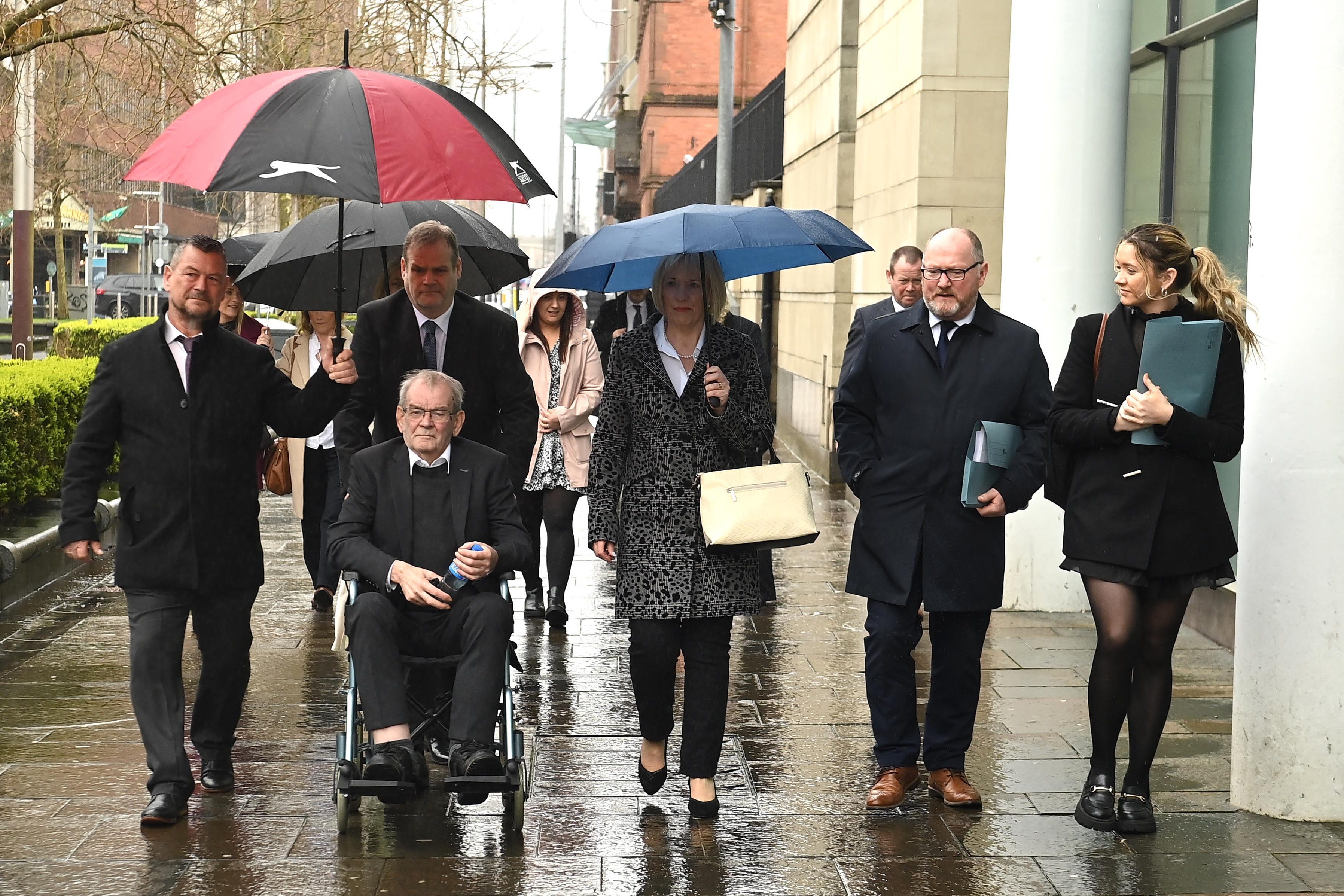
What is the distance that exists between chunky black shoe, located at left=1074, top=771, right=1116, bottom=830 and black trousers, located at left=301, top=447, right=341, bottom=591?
4744 mm

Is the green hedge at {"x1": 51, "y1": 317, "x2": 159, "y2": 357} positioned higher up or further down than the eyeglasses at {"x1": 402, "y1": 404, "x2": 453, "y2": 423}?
higher up

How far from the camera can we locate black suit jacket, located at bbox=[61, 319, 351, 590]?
18.3 ft

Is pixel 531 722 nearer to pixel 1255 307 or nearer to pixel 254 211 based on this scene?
pixel 1255 307

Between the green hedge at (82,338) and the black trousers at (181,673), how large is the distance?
15246 millimetres

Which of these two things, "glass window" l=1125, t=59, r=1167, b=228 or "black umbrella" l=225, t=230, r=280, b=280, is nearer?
"glass window" l=1125, t=59, r=1167, b=228

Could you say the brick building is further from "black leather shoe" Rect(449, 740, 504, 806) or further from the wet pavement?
"black leather shoe" Rect(449, 740, 504, 806)

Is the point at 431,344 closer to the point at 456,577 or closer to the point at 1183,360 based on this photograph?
the point at 456,577

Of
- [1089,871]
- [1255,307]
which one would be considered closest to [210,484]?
[1089,871]

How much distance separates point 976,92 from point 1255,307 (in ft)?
21.0

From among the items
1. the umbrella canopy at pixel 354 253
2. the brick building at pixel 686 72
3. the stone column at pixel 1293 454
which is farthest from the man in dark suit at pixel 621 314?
the brick building at pixel 686 72

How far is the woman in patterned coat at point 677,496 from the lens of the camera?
5.65 meters

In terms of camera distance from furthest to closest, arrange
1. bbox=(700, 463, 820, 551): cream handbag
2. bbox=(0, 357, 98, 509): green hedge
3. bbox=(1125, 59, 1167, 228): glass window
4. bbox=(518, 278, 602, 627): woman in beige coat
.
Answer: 1. bbox=(0, 357, 98, 509): green hedge
2. bbox=(1125, 59, 1167, 228): glass window
3. bbox=(518, 278, 602, 627): woman in beige coat
4. bbox=(700, 463, 820, 551): cream handbag

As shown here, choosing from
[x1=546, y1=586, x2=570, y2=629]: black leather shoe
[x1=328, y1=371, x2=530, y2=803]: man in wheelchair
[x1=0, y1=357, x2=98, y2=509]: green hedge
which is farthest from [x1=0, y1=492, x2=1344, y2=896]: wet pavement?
[x1=0, y1=357, x2=98, y2=509]: green hedge

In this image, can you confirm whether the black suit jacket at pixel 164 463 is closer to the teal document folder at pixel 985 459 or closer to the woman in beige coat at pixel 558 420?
the teal document folder at pixel 985 459
